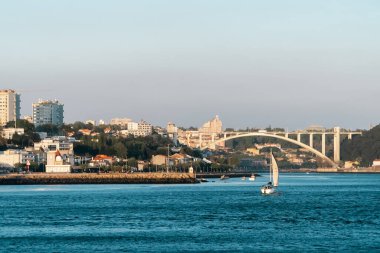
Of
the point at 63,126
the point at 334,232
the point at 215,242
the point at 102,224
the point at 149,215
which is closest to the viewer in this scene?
the point at 215,242

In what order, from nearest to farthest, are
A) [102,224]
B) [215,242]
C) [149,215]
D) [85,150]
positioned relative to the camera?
1. [215,242]
2. [102,224]
3. [149,215]
4. [85,150]

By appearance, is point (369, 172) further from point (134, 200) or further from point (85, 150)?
point (134, 200)

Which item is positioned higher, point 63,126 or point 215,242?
point 63,126

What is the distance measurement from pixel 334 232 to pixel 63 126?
144984 millimetres

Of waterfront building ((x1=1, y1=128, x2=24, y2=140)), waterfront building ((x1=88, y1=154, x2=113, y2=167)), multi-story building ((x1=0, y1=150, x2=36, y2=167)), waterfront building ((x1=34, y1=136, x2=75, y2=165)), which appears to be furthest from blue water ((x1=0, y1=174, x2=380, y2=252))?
waterfront building ((x1=1, y1=128, x2=24, y2=140))

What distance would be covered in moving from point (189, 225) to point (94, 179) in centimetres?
6277

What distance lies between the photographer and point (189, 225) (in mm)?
43344

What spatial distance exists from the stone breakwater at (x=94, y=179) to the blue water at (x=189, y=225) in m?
39.9

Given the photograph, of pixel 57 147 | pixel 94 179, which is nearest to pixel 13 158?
pixel 57 147

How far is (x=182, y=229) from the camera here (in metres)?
41.4

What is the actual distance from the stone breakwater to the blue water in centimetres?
3990

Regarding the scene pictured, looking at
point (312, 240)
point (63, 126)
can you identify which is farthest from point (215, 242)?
point (63, 126)

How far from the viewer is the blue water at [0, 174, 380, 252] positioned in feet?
118

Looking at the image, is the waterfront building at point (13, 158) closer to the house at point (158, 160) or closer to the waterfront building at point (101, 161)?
the waterfront building at point (101, 161)
